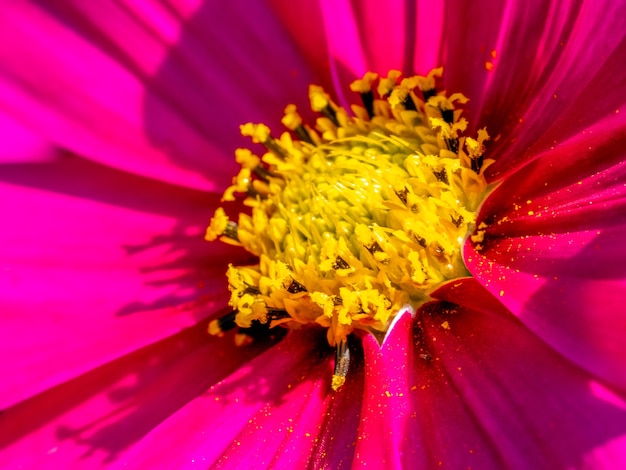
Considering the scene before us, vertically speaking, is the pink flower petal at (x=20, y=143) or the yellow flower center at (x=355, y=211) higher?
the pink flower petal at (x=20, y=143)

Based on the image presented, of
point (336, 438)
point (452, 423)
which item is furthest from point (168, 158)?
point (452, 423)

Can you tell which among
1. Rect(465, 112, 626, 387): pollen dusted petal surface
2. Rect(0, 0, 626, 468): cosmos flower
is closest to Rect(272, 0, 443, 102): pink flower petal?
Rect(0, 0, 626, 468): cosmos flower

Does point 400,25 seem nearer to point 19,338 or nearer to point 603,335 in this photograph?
point 603,335

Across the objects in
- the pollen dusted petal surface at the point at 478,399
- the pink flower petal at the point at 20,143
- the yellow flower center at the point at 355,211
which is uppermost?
the pink flower petal at the point at 20,143

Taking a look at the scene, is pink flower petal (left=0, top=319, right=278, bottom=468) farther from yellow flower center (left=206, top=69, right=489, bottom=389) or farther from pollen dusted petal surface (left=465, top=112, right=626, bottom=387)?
pollen dusted petal surface (left=465, top=112, right=626, bottom=387)

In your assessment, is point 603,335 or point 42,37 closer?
point 603,335

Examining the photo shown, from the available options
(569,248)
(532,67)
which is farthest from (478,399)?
(532,67)

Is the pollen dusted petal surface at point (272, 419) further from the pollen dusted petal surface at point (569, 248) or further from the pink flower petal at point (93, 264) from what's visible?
the pollen dusted petal surface at point (569, 248)

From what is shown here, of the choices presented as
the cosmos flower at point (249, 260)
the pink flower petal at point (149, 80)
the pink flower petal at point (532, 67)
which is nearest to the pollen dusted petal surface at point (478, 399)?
the cosmos flower at point (249, 260)
